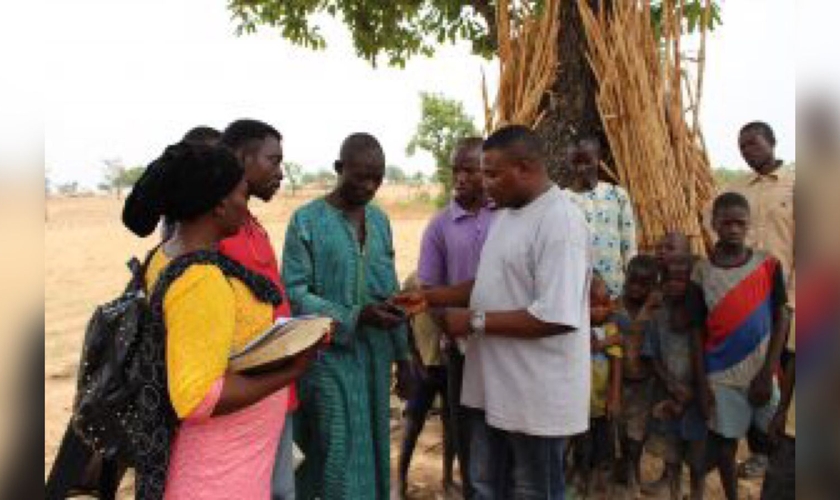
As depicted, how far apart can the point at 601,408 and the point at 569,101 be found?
2215mm

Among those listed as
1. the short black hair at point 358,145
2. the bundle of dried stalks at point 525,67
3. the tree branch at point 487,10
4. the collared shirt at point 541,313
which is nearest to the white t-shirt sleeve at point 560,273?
the collared shirt at point 541,313

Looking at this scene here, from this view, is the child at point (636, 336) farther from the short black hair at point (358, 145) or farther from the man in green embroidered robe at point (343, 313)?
the short black hair at point (358, 145)

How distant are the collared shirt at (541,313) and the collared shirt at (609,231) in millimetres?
1337

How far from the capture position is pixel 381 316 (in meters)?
2.71

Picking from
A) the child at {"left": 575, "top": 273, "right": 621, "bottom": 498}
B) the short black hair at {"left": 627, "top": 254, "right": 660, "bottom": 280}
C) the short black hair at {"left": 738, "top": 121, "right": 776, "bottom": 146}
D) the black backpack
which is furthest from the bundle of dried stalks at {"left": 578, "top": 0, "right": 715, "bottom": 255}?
the black backpack

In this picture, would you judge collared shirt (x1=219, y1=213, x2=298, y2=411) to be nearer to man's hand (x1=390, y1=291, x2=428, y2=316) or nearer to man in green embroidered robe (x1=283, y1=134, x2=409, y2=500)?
man in green embroidered robe (x1=283, y1=134, x2=409, y2=500)

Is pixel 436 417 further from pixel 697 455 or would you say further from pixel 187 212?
pixel 187 212

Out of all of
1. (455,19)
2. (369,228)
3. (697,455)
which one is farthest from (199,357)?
(455,19)

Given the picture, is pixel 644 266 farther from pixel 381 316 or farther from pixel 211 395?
pixel 211 395

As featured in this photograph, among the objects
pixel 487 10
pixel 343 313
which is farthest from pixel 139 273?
pixel 487 10

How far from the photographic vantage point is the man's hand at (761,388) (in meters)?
3.21

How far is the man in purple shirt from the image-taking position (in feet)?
10.8

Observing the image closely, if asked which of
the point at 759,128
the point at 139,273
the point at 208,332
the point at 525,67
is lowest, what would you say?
the point at 208,332

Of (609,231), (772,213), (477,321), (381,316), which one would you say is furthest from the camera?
(772,213)
